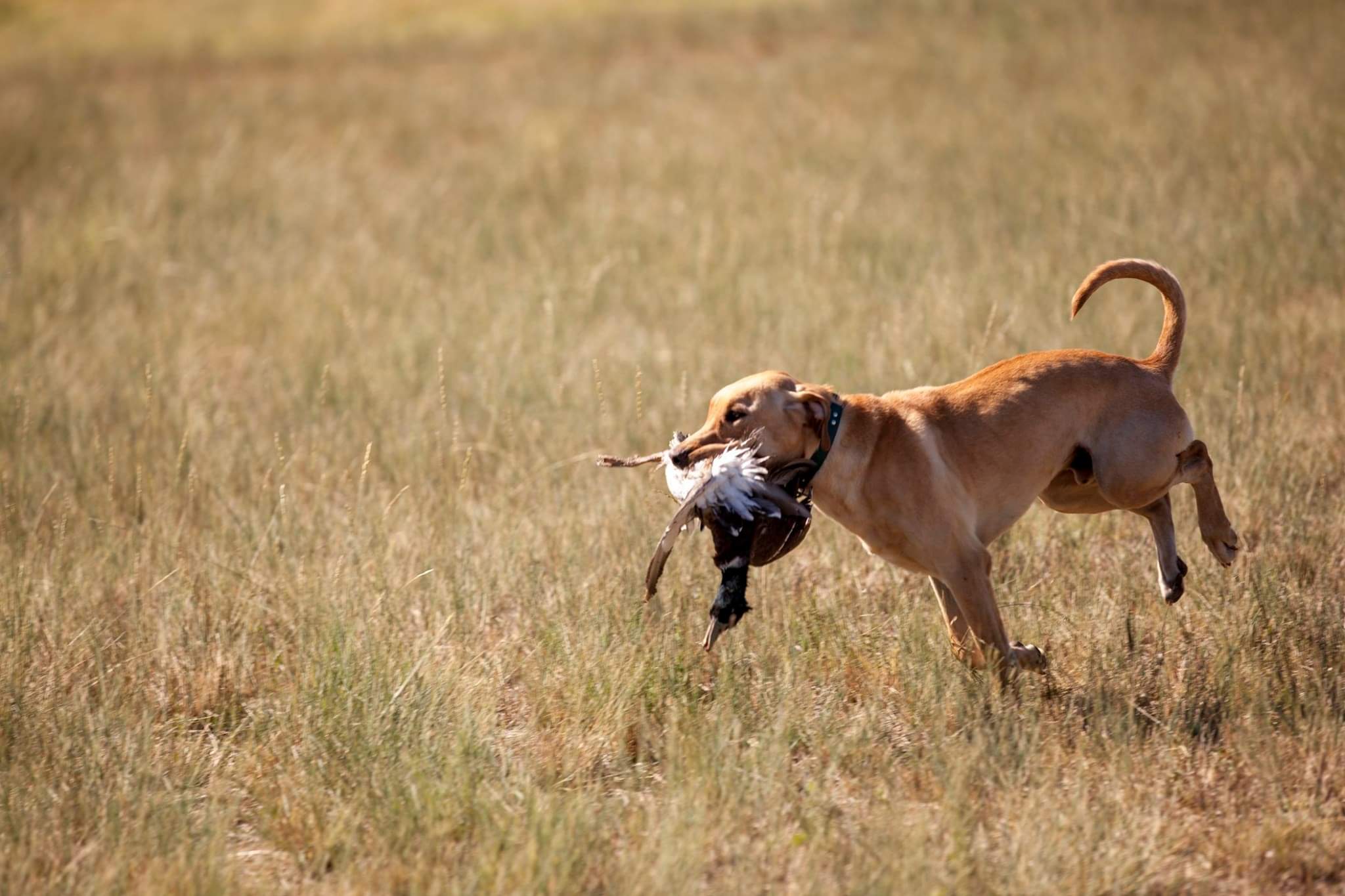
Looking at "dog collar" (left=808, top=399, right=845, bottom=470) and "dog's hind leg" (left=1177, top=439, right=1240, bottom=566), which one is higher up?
"dog collar" (left=808, top=399, right=845, bottom=470)

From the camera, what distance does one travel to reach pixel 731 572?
3977 millimetres

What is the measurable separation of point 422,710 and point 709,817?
107 cm

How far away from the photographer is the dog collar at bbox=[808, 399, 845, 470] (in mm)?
4117

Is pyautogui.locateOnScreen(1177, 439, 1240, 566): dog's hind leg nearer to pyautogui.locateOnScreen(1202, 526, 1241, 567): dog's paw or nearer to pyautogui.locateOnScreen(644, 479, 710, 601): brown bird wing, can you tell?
pyautogui.locateOnScreen(1202, 526, 1241, 567): dog's paw

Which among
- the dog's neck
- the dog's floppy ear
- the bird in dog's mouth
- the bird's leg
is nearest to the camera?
the bird in dog's mouth

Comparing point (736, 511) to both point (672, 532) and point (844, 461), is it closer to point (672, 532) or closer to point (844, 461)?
point (672, 532)

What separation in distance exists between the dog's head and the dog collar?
0.09 feet

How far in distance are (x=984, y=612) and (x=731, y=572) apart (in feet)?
2.74

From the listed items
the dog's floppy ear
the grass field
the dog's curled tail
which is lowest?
the grass field

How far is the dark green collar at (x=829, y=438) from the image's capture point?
412 centimetres

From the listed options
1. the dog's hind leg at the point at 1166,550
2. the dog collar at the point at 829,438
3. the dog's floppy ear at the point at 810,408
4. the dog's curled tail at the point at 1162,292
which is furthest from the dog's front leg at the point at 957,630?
the dog's curled tail at the point at 1162,292

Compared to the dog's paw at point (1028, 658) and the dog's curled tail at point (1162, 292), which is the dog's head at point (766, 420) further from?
the dog's curled tail at point (1162, 292)

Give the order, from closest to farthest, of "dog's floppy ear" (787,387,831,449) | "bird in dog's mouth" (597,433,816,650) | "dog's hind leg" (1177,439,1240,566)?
"bird in dog's mouth" (597,433,816,650) → "dog's floppy ear" (787,387,831,449) → "dog's hind leg" (1177,439,1240,566)

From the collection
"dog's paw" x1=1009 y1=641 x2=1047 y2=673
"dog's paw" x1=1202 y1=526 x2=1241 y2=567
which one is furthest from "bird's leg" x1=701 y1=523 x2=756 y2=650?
"dog's paw" x1=1202 y1=526 x2=1241 y2=567
